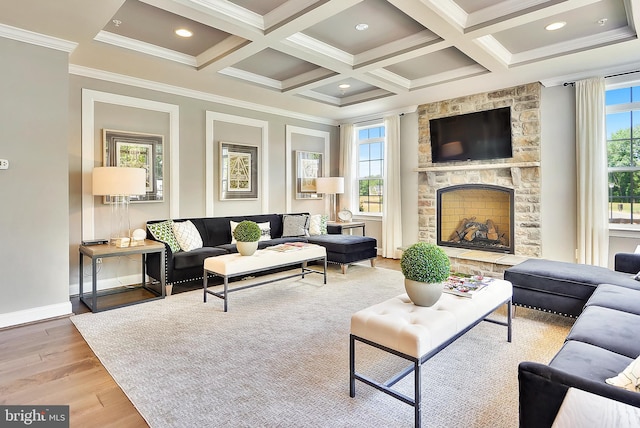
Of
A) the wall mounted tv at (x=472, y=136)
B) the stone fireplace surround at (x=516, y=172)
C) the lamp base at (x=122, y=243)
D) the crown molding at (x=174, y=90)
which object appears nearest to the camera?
the lamp base at (x=122, y=243)

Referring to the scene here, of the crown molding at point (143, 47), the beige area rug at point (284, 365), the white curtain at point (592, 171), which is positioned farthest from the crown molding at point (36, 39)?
the white curtain at point (592, 171)

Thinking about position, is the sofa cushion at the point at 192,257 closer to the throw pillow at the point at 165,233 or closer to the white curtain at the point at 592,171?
the throw pillow at the point at 165,233

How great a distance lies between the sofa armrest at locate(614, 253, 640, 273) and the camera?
3203mm

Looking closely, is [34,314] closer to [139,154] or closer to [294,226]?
[139,154]

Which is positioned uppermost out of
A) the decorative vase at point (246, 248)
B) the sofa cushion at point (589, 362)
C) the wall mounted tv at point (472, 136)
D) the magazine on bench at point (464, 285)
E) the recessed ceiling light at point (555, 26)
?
the recessed ceiling light at point (555, 26)

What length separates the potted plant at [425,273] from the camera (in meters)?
2.13

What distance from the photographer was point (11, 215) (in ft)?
10.6

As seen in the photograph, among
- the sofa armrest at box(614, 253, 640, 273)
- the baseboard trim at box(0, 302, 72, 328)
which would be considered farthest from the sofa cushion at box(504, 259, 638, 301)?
the baseboard trim at box(0, 302, 72, 328)

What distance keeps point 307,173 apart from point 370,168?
1.27 metres

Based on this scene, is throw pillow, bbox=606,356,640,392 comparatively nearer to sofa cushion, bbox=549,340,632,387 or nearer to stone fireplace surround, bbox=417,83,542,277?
sofa cushion, bbox=549,340,632,387

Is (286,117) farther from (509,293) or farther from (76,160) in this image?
(509,293)

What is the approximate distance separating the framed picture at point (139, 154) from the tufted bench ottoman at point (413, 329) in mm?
3761

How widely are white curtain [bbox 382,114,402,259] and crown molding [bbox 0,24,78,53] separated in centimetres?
472

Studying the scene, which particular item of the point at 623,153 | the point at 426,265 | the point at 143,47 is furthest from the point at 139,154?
the point at 623,153
